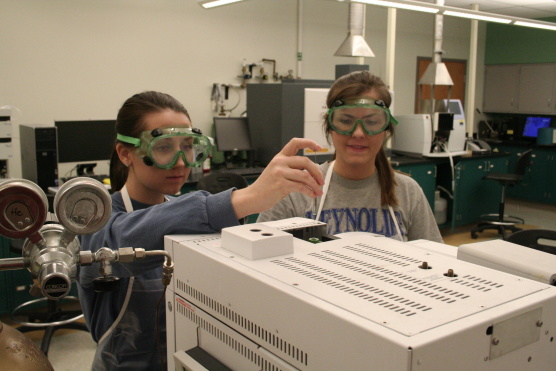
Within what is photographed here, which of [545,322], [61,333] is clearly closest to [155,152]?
[545,322]

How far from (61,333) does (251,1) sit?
12.7 ft

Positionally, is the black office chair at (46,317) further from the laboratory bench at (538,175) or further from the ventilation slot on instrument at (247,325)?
the laboratory bench at (538,175)

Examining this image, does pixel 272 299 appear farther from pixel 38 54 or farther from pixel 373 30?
pixel 373 30

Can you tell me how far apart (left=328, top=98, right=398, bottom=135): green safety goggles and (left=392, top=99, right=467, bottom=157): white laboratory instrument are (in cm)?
393

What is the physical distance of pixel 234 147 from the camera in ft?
15.9

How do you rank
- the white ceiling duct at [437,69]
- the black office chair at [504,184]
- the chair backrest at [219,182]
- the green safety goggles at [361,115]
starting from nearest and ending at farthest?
the green safety goggles at [361,115]
the chair backrest at [219,182]
the white ceiling duct at [437,69]
the black office chair at [504,184]

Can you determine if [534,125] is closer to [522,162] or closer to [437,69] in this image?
[522,162]

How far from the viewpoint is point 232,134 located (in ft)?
16.1

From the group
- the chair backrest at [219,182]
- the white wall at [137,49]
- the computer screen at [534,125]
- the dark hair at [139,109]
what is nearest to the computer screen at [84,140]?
the white wall at [137,49]

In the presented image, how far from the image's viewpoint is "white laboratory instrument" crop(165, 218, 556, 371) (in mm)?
584

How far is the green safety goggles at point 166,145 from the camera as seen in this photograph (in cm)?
117

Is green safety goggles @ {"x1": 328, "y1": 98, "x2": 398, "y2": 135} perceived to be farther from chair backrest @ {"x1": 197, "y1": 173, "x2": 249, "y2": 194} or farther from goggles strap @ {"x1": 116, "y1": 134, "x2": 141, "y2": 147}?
chair backrest @ {"x1": 197, "y1": 173, "x2": 249, "y2": 194}

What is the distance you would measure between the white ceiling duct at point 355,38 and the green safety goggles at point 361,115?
10.6ft

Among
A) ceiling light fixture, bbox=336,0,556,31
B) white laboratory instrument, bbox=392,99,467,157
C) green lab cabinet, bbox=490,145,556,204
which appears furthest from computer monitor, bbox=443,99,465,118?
green lab cabinet, bbox=490,145,556,204
